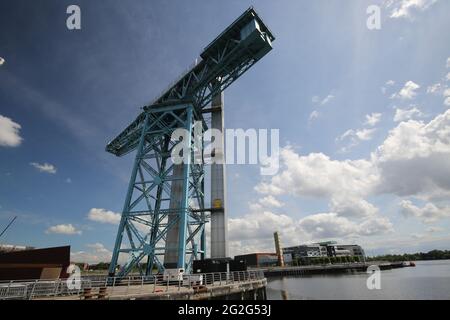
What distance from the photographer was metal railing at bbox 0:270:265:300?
49.4ft

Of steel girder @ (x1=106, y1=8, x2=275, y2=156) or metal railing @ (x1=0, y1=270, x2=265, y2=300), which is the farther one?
steel girder @ (x1=106, y1=8, x2=275, y2=156)

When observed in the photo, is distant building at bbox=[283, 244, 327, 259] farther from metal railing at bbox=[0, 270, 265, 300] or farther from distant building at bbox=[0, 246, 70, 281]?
distant building at bbox=[0, 246, 70, 281]

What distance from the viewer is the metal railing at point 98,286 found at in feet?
49.4

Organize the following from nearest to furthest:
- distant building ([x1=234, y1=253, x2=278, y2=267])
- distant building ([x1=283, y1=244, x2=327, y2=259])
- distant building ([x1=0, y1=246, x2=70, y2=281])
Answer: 1. distant building ([x1=0, y1=246, x2=70, y2=281])
2. distant building ([x1=234, y1=253, x2=278, y2=267])
3. distant building ([x1=283, y1=244, x2=327, y2=259])

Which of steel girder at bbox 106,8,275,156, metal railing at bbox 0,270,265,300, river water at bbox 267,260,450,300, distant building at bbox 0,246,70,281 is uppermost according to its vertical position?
steel girder at bbox 106,8,275,156

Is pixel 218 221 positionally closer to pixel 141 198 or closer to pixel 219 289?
pixel 141 198

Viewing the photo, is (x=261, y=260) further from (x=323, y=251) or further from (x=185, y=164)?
(x=185, y=164)

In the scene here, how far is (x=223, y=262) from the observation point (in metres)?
24.9

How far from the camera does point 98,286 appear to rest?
19.8 meters

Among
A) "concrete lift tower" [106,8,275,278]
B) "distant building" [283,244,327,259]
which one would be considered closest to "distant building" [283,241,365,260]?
"distant building" [283,244,327,259]

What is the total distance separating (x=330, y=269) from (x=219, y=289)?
91279 millimetres

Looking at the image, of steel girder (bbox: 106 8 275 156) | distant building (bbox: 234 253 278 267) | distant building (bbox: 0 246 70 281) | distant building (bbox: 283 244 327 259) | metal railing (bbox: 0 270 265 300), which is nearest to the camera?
metal railing (bbox: 0 270 265 300)

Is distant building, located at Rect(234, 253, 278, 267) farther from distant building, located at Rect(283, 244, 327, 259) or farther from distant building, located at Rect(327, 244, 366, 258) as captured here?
distant building, located at Rect(327, 244, 366, 258)

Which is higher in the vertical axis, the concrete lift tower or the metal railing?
the concrete lift tower
